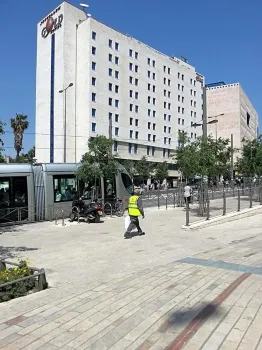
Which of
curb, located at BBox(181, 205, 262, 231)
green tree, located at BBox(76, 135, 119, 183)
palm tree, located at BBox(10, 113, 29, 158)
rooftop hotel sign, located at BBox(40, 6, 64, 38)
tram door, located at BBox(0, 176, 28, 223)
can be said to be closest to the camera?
curb, located at BBox(181, 205, 262, 231)

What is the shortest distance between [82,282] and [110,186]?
13.7 m

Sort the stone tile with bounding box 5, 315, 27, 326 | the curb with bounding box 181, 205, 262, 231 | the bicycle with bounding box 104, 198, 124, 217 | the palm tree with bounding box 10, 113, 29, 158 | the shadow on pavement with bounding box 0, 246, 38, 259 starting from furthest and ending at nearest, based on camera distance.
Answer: the palm tree with bounding box 10, 113, 29, 158, the bicycle with bounding box 104, 198, 124, 217, the curb with bounding box 181, 205, 262, 231, the shadow on pavement with bounding box 0, 246, 38, 259, the stone tile with bounding box 5, 315, 27, 326

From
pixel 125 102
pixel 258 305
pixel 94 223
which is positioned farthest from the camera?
pixel 125 102

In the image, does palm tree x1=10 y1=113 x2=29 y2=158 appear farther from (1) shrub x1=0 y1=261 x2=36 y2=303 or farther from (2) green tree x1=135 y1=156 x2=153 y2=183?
(1) shrub x1=0 y1=261 x2=36 y2=303

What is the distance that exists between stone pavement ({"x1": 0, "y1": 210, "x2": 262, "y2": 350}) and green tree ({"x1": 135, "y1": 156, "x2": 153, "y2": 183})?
53874mm

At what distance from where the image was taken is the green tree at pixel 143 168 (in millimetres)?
64375

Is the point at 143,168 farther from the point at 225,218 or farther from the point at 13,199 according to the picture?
the point at 13,199

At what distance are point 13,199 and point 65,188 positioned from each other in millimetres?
2768

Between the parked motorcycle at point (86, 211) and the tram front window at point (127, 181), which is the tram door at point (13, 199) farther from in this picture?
the tram front window at point (127, 181)

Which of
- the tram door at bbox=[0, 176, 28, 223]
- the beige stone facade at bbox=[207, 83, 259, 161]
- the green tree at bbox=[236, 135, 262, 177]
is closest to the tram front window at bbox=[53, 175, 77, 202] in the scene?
the tram door at bbox=[0, 176, 28, 223]

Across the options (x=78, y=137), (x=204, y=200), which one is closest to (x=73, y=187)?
(x=204, y=200)

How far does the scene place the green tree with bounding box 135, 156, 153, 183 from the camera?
211 feet

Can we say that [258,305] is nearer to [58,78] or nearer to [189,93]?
[58,78]

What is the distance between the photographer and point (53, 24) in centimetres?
6209
